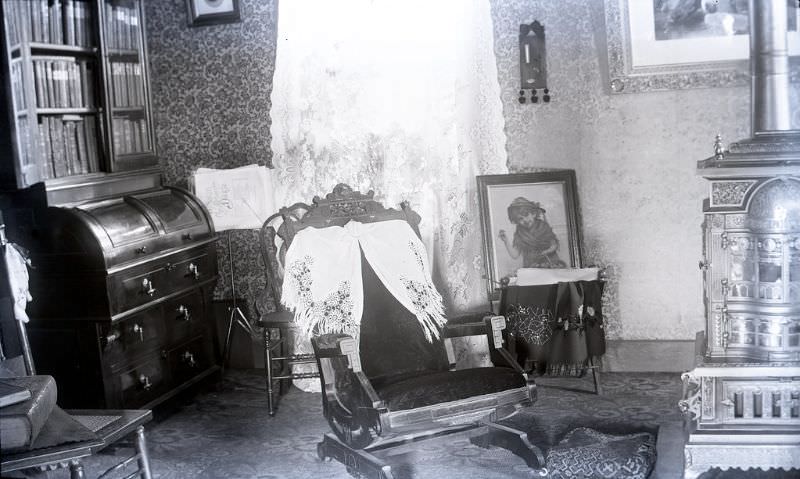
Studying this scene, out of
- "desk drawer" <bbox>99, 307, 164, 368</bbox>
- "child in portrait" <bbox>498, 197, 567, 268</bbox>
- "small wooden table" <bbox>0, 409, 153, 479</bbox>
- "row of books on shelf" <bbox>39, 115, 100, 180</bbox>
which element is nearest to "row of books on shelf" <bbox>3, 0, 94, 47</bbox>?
"row of books on shelf" <bbox>39, 115, 100, 180</bbox>

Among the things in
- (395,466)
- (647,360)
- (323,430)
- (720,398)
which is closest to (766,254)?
(720,398)

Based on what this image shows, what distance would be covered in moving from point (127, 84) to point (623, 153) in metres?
2.62

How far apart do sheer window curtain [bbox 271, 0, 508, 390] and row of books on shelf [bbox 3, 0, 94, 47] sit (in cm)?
105

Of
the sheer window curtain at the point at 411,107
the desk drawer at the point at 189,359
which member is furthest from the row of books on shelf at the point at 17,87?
the sheer window curtain at the point at 411,107

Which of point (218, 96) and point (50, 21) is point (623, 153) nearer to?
point (218, 96)

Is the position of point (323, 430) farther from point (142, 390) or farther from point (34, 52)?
point (34, 52)

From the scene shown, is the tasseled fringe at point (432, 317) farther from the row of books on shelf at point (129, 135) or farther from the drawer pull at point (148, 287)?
the row of books on shelf at point (129, 135)

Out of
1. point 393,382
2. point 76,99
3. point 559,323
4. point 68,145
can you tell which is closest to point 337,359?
point 393,382

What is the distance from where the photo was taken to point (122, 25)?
179 inches

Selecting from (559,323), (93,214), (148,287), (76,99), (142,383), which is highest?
(76,99)

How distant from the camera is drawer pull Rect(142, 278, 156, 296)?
421cm

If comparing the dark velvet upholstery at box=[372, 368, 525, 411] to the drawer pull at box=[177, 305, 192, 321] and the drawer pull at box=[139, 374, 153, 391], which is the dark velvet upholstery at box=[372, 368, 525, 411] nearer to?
the drawer pull at box=[139, 374, 153, 391]

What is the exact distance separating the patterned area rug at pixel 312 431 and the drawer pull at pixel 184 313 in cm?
46

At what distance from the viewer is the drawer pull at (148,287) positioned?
4.21m
